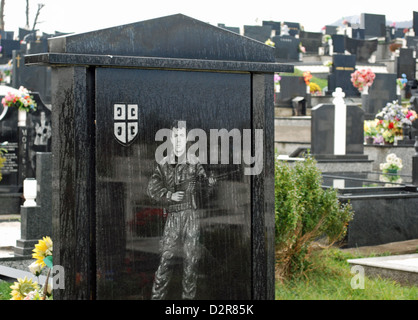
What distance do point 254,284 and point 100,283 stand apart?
2.52 feet

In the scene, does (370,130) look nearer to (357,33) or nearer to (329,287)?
(329,287)

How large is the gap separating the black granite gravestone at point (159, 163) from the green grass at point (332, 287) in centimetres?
233

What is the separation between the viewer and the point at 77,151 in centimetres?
316

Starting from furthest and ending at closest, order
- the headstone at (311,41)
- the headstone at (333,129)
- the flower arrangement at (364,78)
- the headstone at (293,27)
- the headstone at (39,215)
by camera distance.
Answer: the headstone at (293,27), the headstone at (311,41), the flower arrangement at (364,78), the headstone at (333,129), the headstone at (39,215)

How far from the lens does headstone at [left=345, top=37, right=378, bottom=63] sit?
35188 millimetres

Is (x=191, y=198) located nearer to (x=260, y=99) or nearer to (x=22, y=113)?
(x=260, y=99)

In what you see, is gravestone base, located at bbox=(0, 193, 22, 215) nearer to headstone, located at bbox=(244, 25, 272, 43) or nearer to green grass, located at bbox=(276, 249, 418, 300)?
green grass, located at bbox=(276, 249, 418, 300)

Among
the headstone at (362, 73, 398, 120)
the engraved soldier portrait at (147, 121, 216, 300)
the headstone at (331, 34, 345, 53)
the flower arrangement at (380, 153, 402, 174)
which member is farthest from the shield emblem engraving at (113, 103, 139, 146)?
the headstone at (331, 34, 345, 53)

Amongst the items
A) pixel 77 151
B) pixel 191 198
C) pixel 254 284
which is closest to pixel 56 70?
pixel 77 151

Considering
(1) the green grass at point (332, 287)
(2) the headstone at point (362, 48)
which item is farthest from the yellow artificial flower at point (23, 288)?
(2) the headstone at point (362, 48)

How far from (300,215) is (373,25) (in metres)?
40.1

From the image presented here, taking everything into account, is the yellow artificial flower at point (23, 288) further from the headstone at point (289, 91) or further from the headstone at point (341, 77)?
the headstone at point (341, 77)

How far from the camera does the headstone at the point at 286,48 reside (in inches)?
1368

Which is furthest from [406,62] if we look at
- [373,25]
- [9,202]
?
[9,202]
